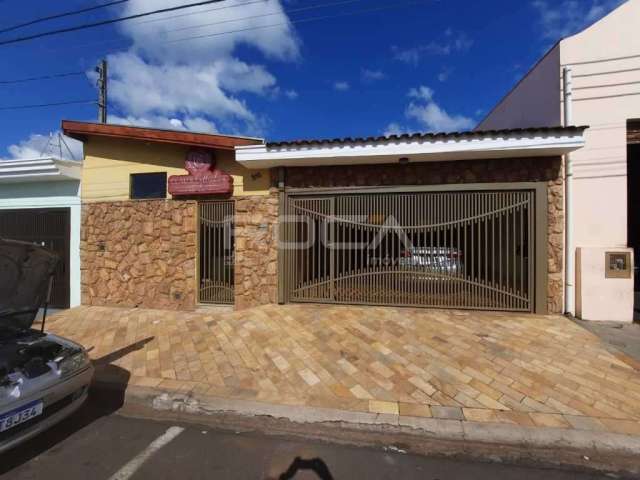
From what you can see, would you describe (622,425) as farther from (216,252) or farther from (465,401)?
(216,252)

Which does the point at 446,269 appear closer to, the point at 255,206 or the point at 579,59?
the point at 255,206

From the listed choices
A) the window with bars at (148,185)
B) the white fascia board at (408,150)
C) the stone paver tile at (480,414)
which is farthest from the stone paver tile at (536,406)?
the window with bars at (148,185)

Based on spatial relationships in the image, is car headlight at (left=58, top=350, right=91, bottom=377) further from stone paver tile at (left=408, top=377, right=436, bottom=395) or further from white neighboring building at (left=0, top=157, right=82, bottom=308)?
white neighboring building at (left=0, top=157, right=82, bottom=308)

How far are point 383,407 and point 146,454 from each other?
7.13 ft

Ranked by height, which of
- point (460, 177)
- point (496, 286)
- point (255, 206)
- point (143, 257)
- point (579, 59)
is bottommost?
point (496, 286)

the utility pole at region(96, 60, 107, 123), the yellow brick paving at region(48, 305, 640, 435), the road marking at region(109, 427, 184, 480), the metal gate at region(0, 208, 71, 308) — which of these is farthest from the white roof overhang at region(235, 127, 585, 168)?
the utility pole at region(96, 60, 107, 123)

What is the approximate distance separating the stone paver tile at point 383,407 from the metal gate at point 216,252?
4.55 metres

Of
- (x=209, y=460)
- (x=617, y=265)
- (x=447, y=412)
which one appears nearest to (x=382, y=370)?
(x=447, y=412)

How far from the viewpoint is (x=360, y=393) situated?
3650mm

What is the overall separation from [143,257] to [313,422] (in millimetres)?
5976

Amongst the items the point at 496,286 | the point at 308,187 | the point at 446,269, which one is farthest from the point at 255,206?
the point at 496,286

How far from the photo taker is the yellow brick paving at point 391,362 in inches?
133

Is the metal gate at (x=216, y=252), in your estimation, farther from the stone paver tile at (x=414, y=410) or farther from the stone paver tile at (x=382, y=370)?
the stone paver tile at (x=414, y=410)

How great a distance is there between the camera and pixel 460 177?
6.45 meters
